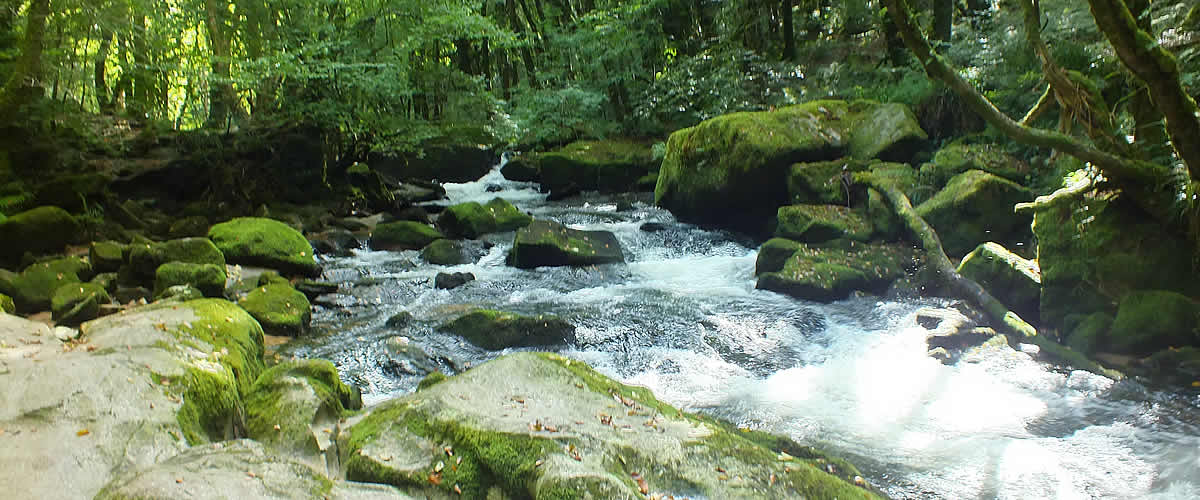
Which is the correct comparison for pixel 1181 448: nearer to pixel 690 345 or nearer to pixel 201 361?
pixel 690 345

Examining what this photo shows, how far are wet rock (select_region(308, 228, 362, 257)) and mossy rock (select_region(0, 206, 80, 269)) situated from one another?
3.17 metres

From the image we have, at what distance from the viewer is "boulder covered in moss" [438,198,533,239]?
12.4 meters

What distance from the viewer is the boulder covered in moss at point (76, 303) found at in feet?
21.8

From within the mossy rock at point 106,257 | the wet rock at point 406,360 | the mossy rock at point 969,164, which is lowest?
the wet rock at point 406,360

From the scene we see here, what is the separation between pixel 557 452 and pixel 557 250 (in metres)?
6.84

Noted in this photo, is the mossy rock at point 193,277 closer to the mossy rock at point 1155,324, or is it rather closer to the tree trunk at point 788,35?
the mossy rock at point 1155,324

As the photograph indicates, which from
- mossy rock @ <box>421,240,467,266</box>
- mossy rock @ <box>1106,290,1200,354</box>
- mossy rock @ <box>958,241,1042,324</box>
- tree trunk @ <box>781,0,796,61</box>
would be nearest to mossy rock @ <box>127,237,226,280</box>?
mossy rock @ <box>421,240,467,266</box>

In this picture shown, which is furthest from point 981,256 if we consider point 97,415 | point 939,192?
point 97,415

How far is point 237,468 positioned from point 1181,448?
5562 mm

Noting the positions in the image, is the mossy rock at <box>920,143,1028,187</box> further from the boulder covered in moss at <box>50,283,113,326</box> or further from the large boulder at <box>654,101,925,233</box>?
the boulder covered in moss at <box>50,283,113,326</box>

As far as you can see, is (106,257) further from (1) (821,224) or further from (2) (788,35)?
(2) (788,35)

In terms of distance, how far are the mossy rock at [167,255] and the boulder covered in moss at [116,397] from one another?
8.96ft

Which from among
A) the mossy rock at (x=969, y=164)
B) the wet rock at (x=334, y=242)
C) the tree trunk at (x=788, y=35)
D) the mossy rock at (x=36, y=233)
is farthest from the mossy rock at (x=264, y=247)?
the tree trunk at (x=788, y=35)

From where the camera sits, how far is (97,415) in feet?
12.2
